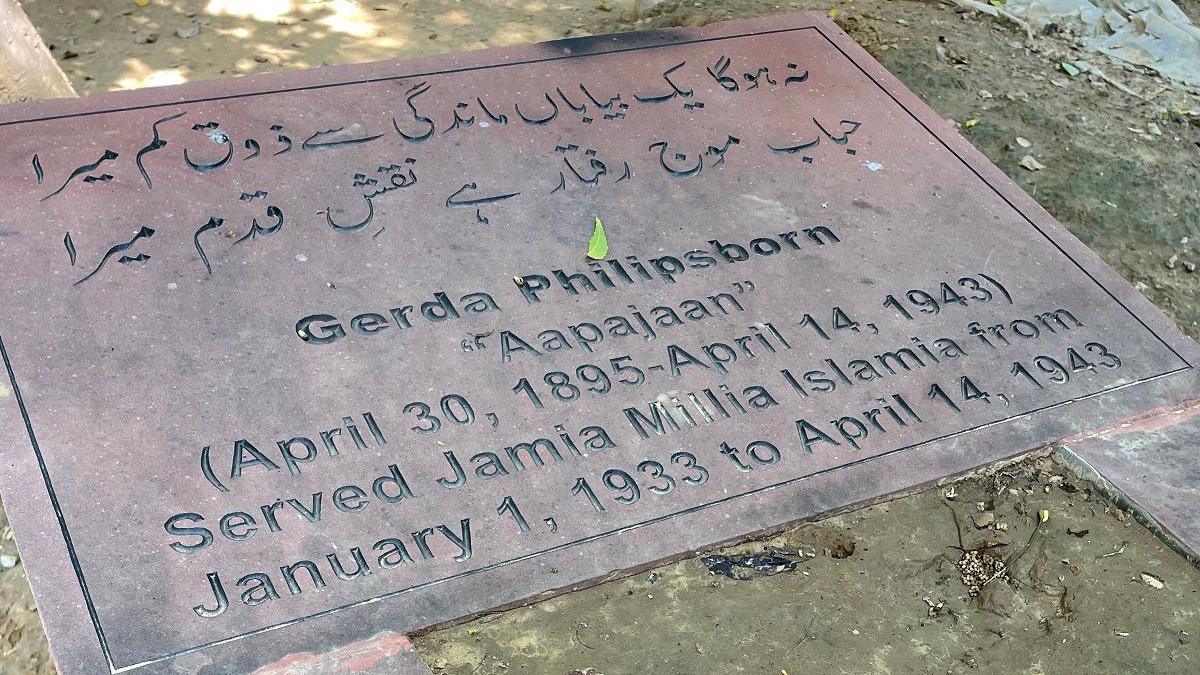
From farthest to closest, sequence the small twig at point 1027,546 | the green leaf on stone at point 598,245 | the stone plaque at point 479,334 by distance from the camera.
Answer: the green leaf on stone at point 598,245
the small twig at point 1027,546
the stone plaque at point 479,334

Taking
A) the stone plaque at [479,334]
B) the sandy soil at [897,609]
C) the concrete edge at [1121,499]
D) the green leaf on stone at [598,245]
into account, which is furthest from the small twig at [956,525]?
the green leaf on stone at [598,245]

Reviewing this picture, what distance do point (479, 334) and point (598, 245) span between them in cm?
42

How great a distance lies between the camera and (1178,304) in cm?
322

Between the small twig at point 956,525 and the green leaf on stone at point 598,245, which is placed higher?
the green leaf on stone at point 598,245

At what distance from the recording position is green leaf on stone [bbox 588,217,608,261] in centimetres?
269

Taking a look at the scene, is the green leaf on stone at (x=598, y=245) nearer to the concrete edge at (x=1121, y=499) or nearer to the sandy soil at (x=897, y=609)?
the sandy soil at (x=897, y=609)

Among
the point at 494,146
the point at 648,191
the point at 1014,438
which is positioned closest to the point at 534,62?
the point at 494,146

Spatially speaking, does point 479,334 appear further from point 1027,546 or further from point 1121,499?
point 1121,499

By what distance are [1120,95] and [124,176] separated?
11.3 feet

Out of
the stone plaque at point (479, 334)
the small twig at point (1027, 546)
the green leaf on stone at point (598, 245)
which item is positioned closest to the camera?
the stone plaque at point (479, 334)

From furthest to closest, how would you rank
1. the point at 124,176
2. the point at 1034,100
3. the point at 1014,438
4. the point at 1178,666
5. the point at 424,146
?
the point at 1034,100
the point at 424,146
the point at 124,176
the point at 1014,438
the point at 1178,666

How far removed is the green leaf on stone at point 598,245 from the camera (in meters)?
2.69

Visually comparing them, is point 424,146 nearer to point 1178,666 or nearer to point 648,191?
point 648,191

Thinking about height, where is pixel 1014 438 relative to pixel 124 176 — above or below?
below
